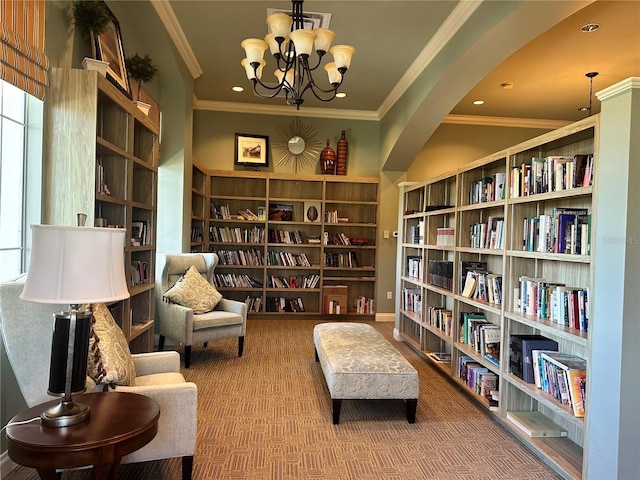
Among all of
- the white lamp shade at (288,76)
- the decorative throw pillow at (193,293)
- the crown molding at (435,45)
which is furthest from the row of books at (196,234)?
the crown molding at (435,45)

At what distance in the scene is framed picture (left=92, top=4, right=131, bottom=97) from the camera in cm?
283

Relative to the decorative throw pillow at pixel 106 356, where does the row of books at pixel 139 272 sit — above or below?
above

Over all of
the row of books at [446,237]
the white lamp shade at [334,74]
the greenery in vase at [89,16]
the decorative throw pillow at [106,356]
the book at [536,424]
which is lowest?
the book at [536,424]

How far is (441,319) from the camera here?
162 inches

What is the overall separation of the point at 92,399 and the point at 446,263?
10.3 feet

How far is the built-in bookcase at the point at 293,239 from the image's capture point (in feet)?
20.6

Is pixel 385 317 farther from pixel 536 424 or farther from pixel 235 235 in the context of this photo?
pixel 536 424

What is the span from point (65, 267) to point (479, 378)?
2.92m

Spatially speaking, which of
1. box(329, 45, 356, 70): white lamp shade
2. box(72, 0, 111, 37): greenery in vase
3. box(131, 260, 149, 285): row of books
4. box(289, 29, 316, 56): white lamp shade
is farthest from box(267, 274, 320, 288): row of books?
box(72, 0, 111, 37): greenery in vase

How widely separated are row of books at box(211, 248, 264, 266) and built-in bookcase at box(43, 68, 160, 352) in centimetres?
263

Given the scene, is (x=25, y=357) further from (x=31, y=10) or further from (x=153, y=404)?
(x=31, y=10)

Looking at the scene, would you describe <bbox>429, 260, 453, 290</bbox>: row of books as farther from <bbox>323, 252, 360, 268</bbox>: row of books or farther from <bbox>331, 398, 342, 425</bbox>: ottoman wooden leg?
<bbox>323, 252, 360, 268</bbox>: row of books

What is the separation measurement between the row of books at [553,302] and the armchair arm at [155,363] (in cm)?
225

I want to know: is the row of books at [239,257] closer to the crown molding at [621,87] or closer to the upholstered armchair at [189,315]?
the upholstered armchair at [189,315]
